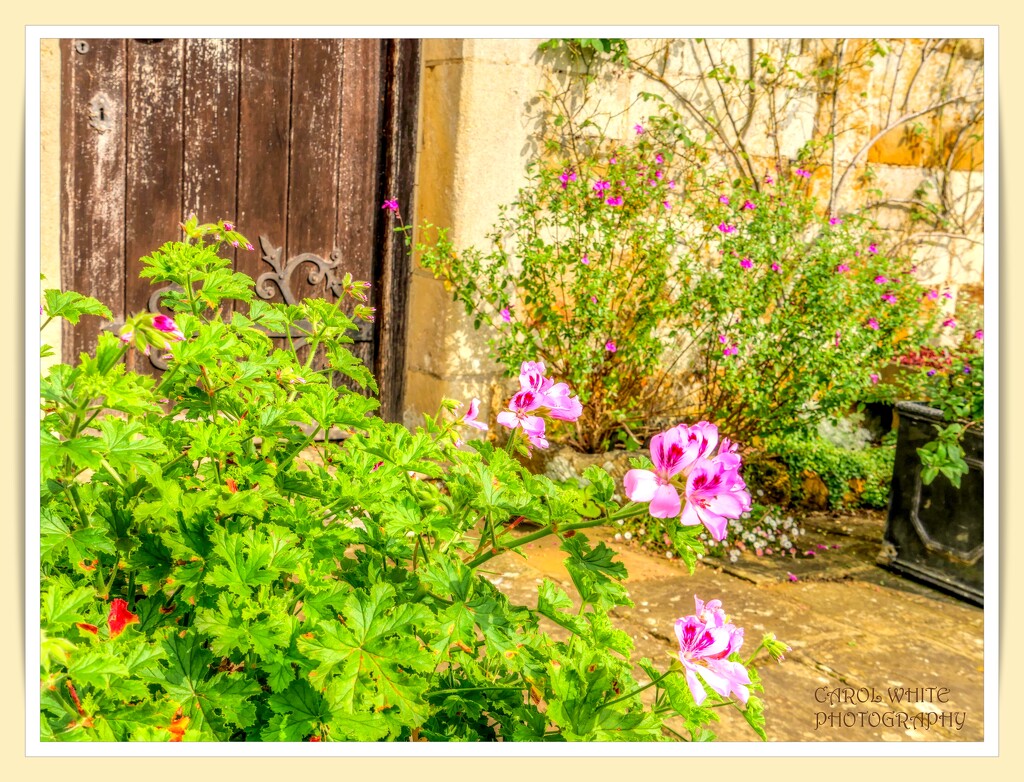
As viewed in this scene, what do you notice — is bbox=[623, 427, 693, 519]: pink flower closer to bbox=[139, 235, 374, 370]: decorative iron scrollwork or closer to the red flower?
the red flower

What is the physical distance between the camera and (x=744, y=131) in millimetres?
4223

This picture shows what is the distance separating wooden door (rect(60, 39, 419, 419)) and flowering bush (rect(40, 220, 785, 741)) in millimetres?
1788

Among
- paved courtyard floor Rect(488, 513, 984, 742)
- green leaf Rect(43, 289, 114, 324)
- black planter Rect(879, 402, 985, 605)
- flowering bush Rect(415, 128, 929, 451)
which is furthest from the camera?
flowering bush Rect(415, 128, 929, 451)

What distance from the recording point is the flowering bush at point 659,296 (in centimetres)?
356

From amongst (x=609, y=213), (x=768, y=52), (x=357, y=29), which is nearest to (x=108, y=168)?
(x=357, y=29)

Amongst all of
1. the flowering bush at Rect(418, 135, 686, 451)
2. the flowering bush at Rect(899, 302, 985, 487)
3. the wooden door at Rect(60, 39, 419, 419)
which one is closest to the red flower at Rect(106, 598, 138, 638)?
the wooden door at Rect(60, 39, 419, 419)

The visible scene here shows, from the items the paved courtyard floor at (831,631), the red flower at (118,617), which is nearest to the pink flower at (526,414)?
the red flower at (118,617)

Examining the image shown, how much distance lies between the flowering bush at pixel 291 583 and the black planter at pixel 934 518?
7.40ft

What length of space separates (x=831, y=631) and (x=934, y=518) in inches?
29.7

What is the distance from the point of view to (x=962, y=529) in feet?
10.8

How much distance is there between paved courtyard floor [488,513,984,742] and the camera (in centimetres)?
235

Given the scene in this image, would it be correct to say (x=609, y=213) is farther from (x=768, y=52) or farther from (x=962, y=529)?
(x=962, y=529)

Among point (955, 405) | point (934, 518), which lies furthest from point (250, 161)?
point (934, 518)

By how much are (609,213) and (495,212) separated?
0.52m
